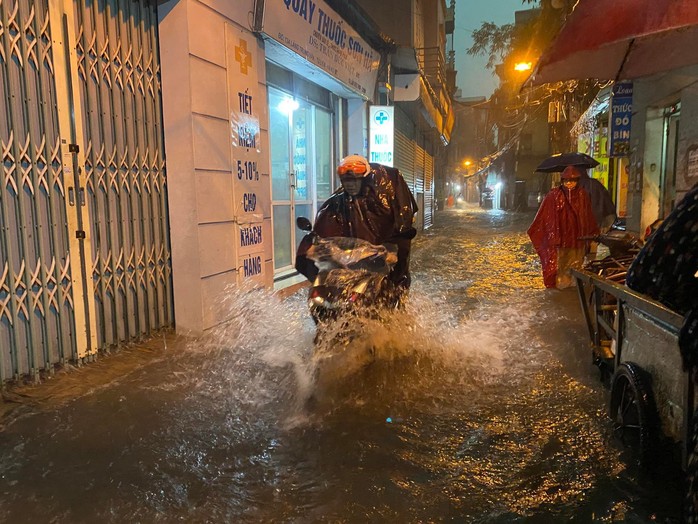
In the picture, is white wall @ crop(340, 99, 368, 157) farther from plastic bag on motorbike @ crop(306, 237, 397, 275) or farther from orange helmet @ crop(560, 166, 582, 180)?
plastic bag on motorbike @ crop(306, 237, 397, 275)

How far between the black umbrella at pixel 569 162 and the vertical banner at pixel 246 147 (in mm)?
4990

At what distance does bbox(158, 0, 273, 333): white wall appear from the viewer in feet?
16.4

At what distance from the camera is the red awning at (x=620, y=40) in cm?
307

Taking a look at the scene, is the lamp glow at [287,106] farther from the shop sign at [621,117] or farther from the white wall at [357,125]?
the shop sign at [621,117]

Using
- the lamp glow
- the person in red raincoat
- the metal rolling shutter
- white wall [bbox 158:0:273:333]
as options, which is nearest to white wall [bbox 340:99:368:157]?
the lamp glow

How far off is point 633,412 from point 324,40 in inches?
281

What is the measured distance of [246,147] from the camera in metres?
5.93

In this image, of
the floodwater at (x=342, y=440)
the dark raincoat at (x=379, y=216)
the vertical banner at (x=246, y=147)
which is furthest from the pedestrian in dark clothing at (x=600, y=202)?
the vertical banner at (x=246, y=147)

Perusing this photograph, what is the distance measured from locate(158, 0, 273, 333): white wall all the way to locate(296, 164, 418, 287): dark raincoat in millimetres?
1402

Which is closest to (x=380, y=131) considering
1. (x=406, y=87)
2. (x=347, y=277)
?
(x=406, y=87)

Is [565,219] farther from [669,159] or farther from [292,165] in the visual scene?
[292,165]

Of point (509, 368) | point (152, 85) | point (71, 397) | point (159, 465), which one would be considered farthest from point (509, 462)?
point (152, 85)

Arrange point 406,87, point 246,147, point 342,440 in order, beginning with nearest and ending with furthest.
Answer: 1. point 342,440
2. point 246,147
3. point 406,87

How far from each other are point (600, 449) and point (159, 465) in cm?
259
